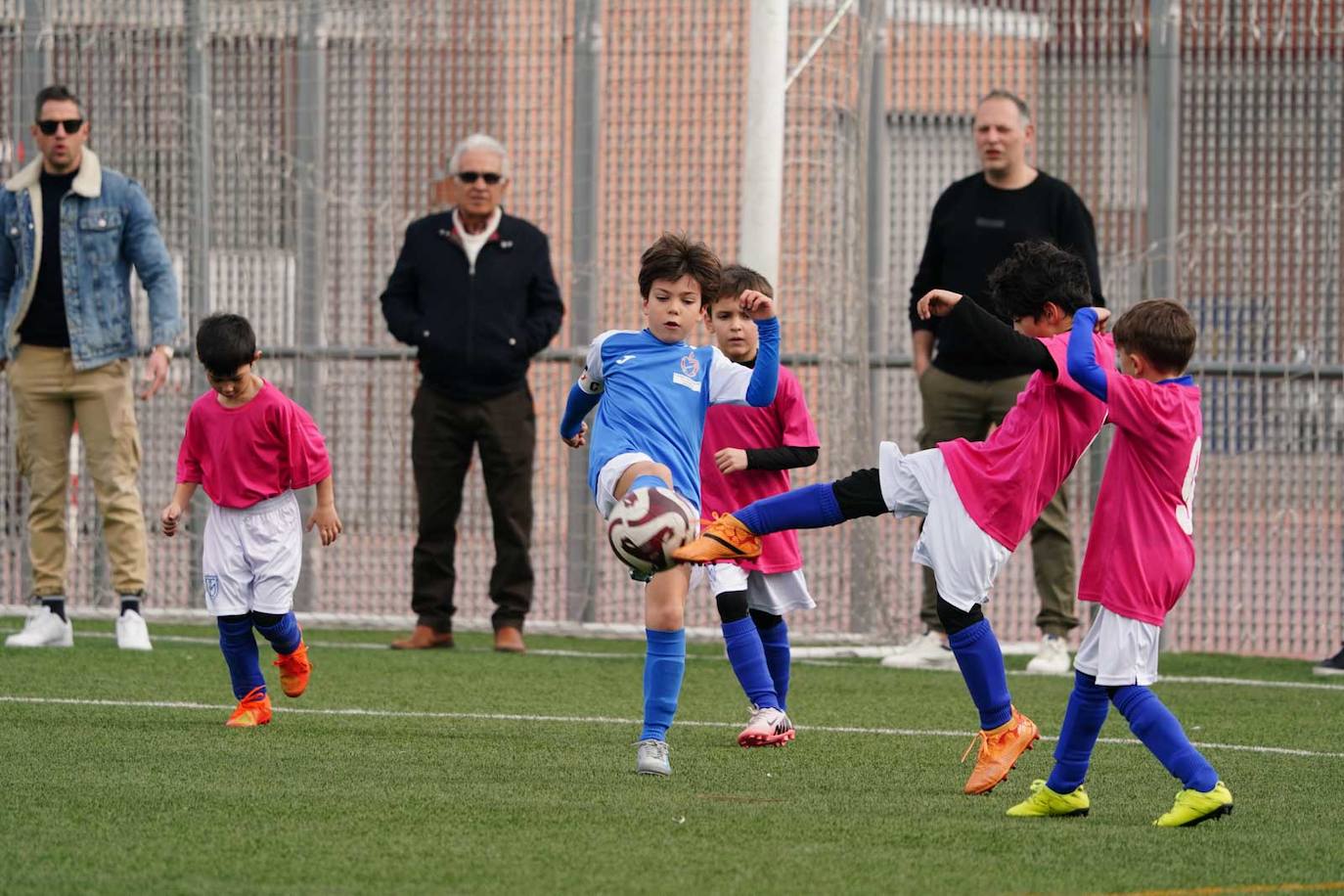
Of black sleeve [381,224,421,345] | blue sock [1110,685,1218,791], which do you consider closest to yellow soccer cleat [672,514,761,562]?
blue sock [1110,685,1218,791]

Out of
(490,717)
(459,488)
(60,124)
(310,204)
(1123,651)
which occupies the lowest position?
(490,717)

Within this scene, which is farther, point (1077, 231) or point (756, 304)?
point (1077, 231)

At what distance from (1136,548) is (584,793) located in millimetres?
1496

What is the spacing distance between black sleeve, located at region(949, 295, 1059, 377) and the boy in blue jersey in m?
0.67

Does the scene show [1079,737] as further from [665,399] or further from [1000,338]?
[665,399]

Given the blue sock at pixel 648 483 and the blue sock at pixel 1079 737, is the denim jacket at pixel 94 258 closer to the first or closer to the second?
the blue sock at pixel 648 483

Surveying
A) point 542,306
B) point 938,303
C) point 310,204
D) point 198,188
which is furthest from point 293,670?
point 198,188

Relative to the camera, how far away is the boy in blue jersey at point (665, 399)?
18.8ft

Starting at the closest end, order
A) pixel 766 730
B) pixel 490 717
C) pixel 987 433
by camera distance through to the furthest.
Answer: pixel 766 730
pixel 490 717
pixel 987 433

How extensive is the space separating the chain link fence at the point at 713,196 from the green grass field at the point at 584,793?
195 centimetres

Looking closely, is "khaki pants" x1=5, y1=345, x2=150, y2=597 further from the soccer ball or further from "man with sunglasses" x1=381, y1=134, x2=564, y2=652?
→ the soccer ball

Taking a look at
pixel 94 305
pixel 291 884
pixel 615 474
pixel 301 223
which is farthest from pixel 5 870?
pixel 301 223

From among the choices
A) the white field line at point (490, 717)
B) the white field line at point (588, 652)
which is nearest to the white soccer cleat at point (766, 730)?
the white field line at point (490, 717)

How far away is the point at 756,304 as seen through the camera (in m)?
5.64
